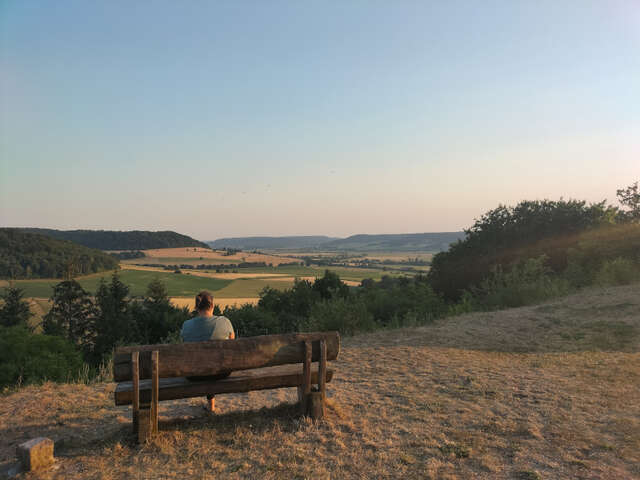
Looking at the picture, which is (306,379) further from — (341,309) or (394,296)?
(394,296)

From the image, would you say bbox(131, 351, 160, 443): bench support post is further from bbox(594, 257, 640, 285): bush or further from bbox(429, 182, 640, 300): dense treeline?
bbox(429, 182, 640, 300): dense treeline

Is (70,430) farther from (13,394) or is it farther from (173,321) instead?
(173,321)

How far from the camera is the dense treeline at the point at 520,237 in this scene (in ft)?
88.9

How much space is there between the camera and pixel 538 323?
11.5 metres

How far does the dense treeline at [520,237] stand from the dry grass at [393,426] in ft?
65.5

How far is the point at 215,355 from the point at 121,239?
124 m

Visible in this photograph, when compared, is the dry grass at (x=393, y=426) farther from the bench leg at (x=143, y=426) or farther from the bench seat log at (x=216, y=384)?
the bench seat log at (x=216, y=384)

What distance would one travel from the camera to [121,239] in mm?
115562

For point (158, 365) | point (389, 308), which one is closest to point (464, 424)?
point (158, 365)

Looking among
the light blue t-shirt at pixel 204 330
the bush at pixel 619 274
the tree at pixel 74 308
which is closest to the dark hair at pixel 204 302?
the light blue t-shirt at pixel 204 330

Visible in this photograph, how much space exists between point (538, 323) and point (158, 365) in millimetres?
10623

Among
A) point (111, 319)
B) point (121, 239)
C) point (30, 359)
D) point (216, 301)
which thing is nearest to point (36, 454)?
point (30, 359)

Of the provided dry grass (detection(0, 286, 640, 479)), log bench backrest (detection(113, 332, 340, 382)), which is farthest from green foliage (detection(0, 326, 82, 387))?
log bench backrest (detection(113, 332, 340, 382))

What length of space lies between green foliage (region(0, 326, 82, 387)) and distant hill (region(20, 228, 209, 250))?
10724 cm
